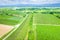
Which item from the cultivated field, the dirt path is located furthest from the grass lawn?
the dirt path

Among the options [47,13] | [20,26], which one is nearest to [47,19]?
[47,13]

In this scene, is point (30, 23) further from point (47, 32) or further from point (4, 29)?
point (4, 29)

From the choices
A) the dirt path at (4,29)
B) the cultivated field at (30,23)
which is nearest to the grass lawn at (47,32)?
the cultivated field at (30,23)

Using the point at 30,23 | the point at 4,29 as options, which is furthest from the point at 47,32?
the point at 4,29

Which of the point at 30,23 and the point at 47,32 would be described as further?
the point at 30,23

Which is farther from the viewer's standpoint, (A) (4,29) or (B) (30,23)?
(B) (30,23)

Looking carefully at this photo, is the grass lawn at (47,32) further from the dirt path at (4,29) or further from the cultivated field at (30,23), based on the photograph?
the dirt path at (4,29)

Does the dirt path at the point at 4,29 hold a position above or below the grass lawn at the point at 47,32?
above

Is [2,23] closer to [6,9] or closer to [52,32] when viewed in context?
[6,9]

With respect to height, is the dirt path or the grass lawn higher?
the dirt path

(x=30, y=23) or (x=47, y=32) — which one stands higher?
(x=30, y=23)

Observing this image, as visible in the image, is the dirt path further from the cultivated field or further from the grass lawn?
the grass lawn
